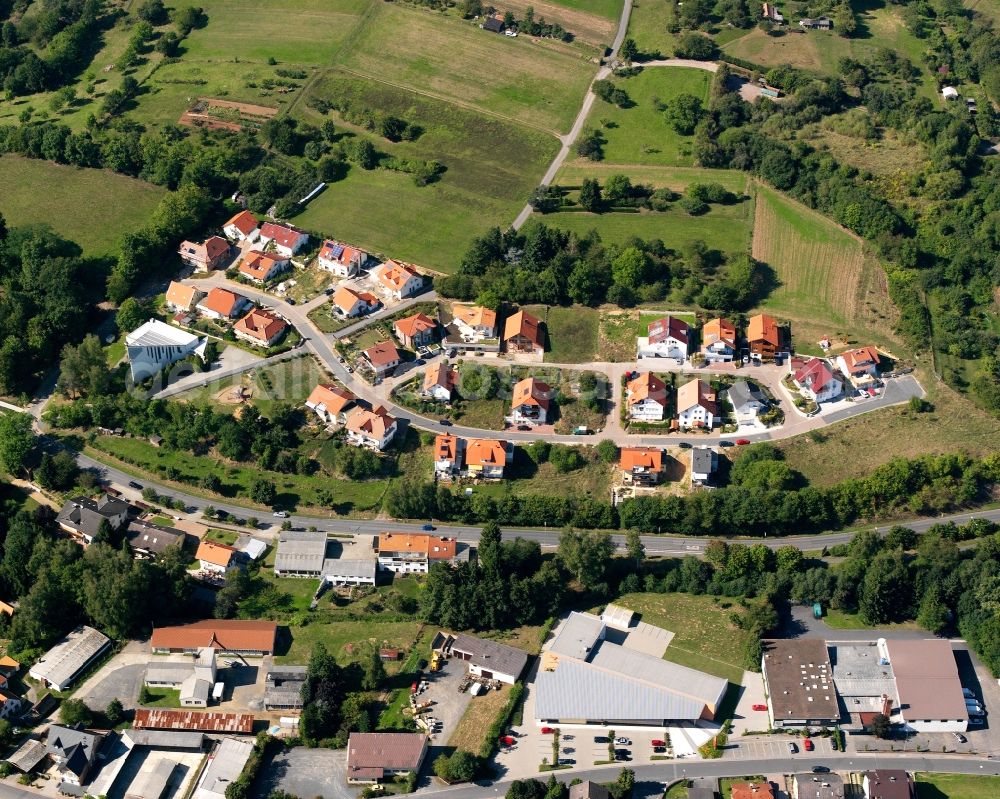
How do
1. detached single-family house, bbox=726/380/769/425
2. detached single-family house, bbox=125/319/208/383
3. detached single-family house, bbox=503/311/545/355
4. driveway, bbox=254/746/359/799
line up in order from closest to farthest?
1. driveway, bbox=254/746/359/799
2. detached single-family house, bbox=726/380/769/425
3. detached single-family house, bbox=125/319/208/383
4. detached single-family house, bbox=503/311/545/355

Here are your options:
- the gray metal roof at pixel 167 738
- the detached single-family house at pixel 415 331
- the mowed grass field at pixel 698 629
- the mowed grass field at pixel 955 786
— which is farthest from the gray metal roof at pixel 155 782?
the mowed grass field at pixel 955 786

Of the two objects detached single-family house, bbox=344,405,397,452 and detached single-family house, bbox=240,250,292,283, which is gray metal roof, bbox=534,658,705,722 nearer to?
detached single-family house, bbox=344,405,397,452

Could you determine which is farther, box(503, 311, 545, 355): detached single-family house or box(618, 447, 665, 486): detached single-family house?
box(503, 311, 545, 355): detached single-family house

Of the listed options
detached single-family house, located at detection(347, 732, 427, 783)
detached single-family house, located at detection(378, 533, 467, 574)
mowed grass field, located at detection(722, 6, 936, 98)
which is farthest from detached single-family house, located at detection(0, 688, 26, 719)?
mowed grass field, located at detection(722, 6, 936, 98)

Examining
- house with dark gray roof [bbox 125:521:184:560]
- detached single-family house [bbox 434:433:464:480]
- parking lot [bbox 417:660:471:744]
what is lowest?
parking lot [bbox 417:660:471:744]

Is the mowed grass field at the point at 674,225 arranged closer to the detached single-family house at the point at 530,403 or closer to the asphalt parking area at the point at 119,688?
the detached single-family house at the point at 530,403

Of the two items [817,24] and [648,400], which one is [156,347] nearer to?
[648,400]

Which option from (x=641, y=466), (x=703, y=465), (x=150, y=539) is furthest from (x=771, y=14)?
(x=150, y=539)

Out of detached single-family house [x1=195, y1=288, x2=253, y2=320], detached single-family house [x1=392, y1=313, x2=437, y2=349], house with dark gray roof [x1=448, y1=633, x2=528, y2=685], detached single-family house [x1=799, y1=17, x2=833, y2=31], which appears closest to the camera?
house with dark gray roof [x1=448, y1=633, x2=528, y2=685]

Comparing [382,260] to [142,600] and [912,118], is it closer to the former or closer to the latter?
[142,600]

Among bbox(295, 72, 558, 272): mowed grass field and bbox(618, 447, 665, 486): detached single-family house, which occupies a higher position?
bbox(295, 72, 558, 272): mowed grass field
